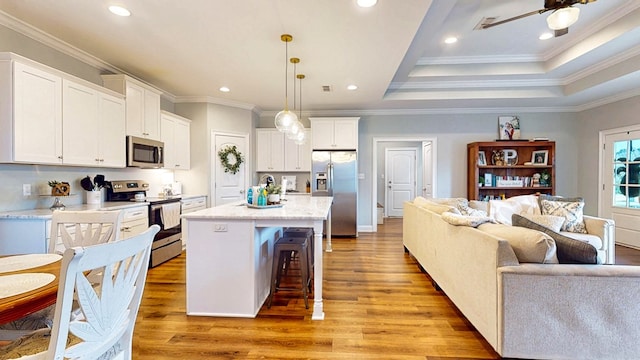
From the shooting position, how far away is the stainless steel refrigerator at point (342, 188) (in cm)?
541

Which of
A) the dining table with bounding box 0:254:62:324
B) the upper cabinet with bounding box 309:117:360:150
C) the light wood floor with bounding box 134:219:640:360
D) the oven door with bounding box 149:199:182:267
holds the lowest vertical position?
the light wood floor with bounding box 134:219:640:360

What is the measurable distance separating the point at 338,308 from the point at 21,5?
12.3 feet

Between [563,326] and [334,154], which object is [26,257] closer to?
[563,326]

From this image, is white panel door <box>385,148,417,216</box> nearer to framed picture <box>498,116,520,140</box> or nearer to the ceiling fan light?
framed picture <box>498,116,520,140</box>

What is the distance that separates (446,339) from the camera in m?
2.06

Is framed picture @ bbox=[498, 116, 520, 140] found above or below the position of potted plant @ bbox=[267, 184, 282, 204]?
above

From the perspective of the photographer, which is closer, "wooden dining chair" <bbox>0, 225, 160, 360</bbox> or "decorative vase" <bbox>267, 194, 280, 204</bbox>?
"wooden dining chair" <bbox>0, 225, 160, 360</bbox>

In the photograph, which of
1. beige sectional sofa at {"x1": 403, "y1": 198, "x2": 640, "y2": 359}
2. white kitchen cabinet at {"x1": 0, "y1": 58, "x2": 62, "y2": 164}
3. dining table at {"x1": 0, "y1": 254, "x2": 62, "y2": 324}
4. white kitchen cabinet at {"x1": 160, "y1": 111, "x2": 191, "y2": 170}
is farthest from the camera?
white kitchen cabinet at {"x1": 160, "y1": 111, "x2": 191, "y2": 170}

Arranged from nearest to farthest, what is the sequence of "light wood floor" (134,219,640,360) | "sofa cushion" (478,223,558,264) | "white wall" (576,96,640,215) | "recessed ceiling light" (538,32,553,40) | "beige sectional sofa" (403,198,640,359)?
"beige sectional sofa" (403,198,640,359) < "sofa cushion" (478,223,558,264) < "light wood floor" (134,219,640,360) < "recessed ceiling light" (538,32,553,40) < "white wall" (576,96,640,215)

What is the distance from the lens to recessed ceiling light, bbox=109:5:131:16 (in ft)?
7.79

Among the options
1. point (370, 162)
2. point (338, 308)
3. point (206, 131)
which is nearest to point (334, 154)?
point (370, 162)

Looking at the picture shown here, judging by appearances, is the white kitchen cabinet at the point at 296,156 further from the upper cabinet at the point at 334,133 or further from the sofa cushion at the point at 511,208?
the sofa cushion at the point at 511,208

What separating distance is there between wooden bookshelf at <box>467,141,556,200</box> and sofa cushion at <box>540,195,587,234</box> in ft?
5.68

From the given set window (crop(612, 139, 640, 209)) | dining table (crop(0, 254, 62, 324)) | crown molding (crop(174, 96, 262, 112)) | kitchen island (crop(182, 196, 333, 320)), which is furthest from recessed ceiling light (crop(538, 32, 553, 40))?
dining table (crop(0, 254, 62, 324))
